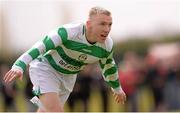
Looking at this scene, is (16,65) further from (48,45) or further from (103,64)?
(103,64)

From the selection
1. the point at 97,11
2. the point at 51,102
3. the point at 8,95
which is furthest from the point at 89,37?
the point at 8,95

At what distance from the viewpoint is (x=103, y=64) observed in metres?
10.6

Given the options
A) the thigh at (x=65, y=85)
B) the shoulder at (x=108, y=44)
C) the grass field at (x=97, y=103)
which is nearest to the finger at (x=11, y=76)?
the thigh at (x=65, y=85)

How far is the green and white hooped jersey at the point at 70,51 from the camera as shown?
10.1 m

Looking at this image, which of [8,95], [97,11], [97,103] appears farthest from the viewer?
[8,95]

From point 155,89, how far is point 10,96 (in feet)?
10.6

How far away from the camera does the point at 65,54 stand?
34.1ft

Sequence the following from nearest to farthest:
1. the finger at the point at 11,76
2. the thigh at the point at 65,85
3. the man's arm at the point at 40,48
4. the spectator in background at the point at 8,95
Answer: the finger at the point at 11,76
the man's arm at the point at 40,48
the thigh at the point at 65,85
the spectator in background at the point at 8,95

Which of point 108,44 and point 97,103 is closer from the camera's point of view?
point 108,44

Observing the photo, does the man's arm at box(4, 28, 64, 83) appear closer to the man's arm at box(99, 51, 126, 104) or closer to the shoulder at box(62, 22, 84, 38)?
the shoulder at box(62, 22, 84, 38)

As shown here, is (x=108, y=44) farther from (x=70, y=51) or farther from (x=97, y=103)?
(x=97, y=103)

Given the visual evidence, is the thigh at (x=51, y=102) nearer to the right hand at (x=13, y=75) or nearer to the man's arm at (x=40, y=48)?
the man's arm at (x=40, y=48)

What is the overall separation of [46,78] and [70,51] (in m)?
0.48

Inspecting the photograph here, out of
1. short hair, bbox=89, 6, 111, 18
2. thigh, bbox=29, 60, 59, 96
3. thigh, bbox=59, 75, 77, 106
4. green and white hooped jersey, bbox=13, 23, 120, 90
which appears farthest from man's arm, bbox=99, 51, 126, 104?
thigh, bbox=29, 60, 59, 96
